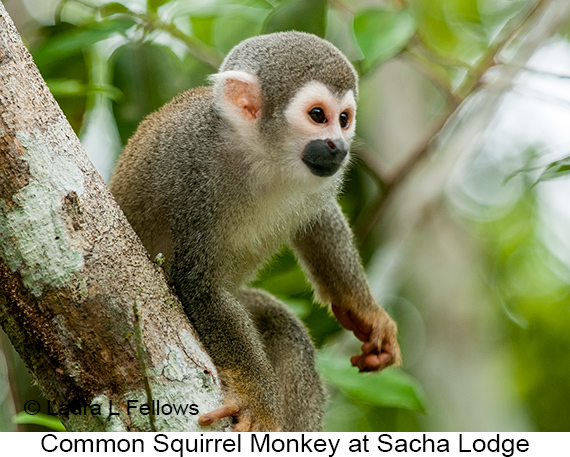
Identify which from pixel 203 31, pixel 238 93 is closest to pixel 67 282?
pixel 238 93

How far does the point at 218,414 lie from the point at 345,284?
1.41m

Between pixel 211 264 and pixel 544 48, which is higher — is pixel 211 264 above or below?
below

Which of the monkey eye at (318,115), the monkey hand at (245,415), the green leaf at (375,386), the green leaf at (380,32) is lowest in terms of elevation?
the green leaf at (375,386)

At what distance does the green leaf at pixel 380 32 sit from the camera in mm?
2801

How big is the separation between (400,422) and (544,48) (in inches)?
136

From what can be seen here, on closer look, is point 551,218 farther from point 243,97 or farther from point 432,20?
point 243,97

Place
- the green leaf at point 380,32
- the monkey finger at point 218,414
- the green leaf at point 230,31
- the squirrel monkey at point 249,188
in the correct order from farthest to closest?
the green leaf at point 230,31
the green leaf at point 380,32
the squirrel monkey at point 249,188
the monkey finger at point 218,414

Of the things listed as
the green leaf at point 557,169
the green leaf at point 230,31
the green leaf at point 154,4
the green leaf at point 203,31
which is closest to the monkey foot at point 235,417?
the green leaf at point 557,169

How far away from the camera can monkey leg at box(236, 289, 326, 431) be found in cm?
287

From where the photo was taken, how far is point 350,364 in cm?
329

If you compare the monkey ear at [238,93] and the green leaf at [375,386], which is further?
the green leaf at [375,386]

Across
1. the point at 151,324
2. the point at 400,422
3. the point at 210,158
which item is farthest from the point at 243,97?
the point at 400,422
